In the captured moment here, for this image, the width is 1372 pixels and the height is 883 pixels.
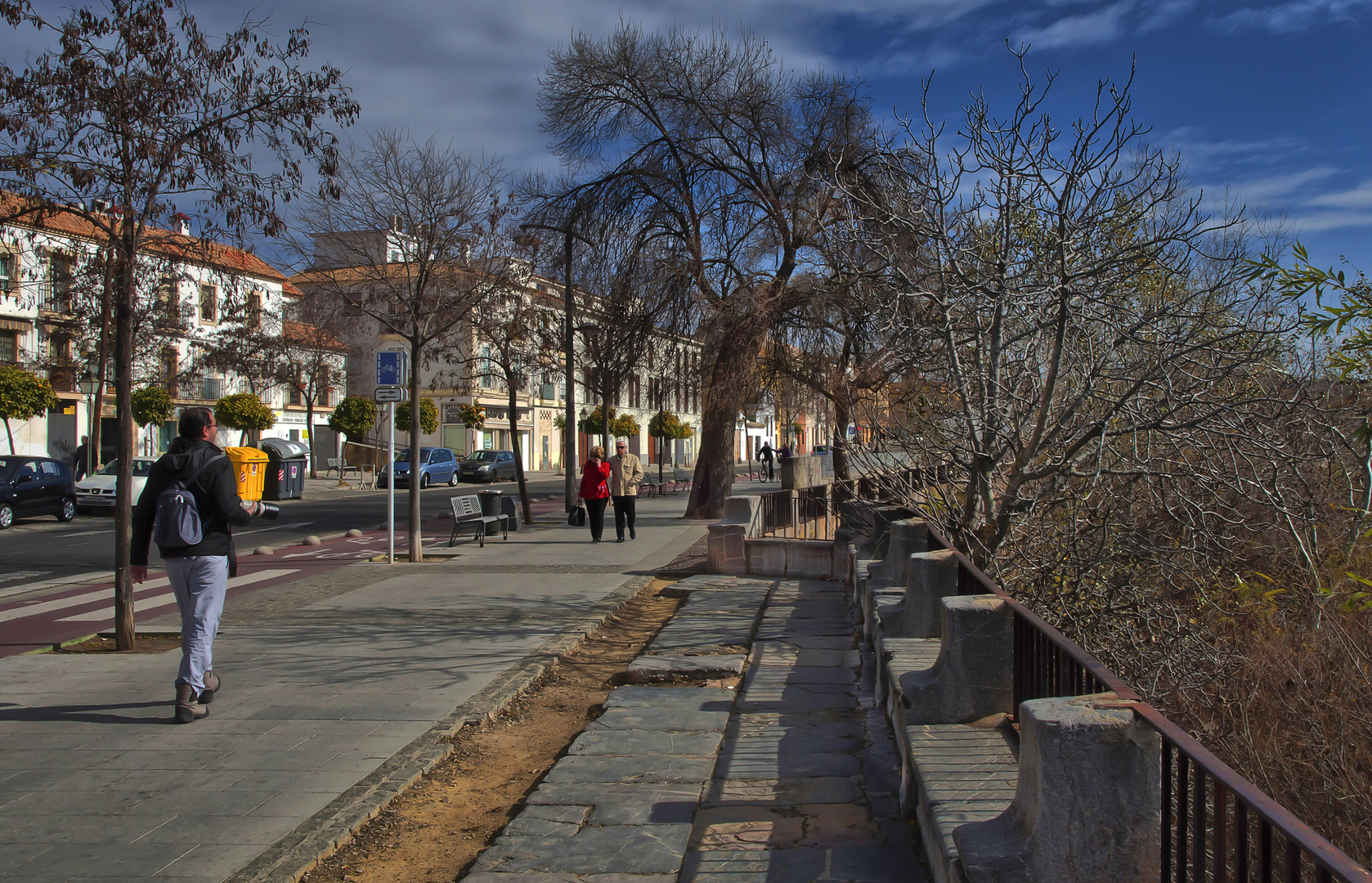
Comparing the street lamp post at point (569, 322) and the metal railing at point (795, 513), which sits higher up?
the street lamp post at point (569, 322)

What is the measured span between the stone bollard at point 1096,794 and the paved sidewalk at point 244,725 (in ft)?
8.98

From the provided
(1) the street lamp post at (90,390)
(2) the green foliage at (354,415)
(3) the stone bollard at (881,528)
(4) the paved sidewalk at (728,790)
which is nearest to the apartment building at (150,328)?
(1) the street lamp post at (90,390)

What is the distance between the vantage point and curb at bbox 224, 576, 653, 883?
12.2 ft

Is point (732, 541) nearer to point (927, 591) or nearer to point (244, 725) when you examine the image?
point (927, 591)

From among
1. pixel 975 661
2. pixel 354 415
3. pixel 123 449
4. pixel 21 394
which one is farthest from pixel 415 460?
pixel 354 415

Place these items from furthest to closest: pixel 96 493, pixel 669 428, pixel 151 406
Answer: pixel 669 428, pixel 151 406, pixel 96 493

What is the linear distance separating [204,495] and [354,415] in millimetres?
39889

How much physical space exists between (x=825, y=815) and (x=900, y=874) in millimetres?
702

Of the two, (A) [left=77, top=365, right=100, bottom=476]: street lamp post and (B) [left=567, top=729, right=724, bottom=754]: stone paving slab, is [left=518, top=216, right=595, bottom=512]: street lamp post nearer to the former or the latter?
(A) [left=77, top=365, right=100, bottom=476]: street lamp post

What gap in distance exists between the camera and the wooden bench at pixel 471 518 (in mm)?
16266

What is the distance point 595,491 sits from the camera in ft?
53.0

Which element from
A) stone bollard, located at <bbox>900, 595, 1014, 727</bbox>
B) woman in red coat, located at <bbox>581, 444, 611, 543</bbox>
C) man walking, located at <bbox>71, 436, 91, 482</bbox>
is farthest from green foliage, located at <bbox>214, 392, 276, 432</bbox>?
stone bollard, located at <bbox>900, 595, 1014, 727</bbox>

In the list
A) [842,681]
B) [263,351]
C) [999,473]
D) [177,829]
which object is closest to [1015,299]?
[999,473]

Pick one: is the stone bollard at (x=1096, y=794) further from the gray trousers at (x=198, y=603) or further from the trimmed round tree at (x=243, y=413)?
the trimmed round tree at (x=243, y=413)
